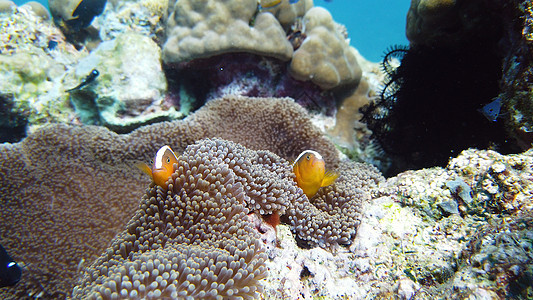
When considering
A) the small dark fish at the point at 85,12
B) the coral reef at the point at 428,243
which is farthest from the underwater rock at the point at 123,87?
the coral reef at the point at 428,243

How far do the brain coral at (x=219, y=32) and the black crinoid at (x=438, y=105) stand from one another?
1601 mm

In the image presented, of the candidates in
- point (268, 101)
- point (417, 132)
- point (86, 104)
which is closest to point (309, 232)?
point (268, 101)

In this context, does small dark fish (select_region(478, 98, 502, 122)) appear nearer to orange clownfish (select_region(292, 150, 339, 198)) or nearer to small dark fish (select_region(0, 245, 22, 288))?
orange clownfish (select_region(292, 150, 339, 198))

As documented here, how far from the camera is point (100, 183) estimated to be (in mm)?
2611

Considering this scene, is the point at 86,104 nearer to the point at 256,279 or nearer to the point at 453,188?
the point at 256,279

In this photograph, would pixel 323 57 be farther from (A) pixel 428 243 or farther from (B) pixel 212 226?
(B) pixel 212 226

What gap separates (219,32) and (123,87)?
152 cm

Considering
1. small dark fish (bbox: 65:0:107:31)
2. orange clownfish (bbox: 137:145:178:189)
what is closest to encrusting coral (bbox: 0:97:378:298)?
orange clownfish (bbox: 137:145:178:189)

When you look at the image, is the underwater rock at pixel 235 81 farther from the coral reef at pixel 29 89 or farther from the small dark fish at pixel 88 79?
the coral reef at pixel 29 89

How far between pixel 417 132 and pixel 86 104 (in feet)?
15.0

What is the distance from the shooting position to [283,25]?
4391mm

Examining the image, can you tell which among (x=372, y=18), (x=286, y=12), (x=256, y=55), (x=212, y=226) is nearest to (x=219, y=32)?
(x=256, y=55)

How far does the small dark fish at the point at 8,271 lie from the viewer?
1794mm

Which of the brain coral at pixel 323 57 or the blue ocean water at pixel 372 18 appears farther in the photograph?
the blue ocean water at pixel 372 18
